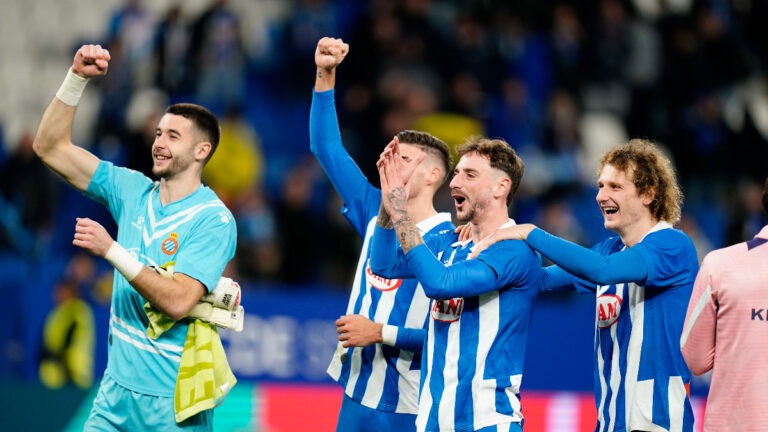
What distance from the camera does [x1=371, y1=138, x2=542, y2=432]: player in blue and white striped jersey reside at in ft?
19.2

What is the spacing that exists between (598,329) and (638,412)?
59 cm

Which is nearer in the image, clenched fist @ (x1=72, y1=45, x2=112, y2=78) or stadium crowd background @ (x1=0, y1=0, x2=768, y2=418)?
clenched fist @ (x1=72, y1=45, x2=112, y2=78)

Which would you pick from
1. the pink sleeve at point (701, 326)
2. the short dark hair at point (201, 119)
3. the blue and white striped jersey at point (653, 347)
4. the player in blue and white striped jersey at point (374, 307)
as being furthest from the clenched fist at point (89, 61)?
the pink sleeve at point (701, 326)

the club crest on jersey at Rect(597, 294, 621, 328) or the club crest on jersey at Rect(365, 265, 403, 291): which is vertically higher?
the club crest on jersey at Rect(365, 265, 403, 291)

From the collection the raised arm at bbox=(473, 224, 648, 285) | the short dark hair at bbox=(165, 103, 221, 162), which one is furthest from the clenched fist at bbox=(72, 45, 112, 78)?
the raised arm at bbox=(473, 224, 648, 285)

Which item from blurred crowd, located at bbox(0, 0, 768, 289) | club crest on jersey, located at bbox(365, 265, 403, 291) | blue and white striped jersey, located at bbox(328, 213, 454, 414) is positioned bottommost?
blue and white striped jersey, located at bbox(328, 213, 454, 414)

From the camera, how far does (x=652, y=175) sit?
630 centimetres

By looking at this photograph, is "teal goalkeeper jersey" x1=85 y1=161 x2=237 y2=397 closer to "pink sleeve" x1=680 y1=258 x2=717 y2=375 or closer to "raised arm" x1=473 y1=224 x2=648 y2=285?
"raised arm" x1=473 y1=224 x2=648 y2=285

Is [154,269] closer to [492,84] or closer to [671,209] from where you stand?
[671,209]

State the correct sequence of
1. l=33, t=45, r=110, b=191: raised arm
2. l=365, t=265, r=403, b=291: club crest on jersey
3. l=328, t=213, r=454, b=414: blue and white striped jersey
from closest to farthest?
l=33, t=45, r=110, b=191: raised arm → l=328, t=213, r=454, b=414: blue and white striped jersey → l=365, t=265, r=403, b=291: club crest on jersey

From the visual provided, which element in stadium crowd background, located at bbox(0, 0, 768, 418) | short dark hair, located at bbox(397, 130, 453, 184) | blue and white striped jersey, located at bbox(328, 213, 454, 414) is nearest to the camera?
blue and white striped jersey, located at bbox(328, 213, 454, 414)

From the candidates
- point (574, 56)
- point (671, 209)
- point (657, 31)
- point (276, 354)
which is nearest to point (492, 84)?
point (574, 56)

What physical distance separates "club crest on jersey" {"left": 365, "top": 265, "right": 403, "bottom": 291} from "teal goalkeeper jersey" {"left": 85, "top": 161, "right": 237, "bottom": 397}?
0.95 meters

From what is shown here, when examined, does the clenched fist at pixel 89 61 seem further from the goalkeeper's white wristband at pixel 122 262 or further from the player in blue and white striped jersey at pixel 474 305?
the player in blue and white striped jersey at pixel 474 305
